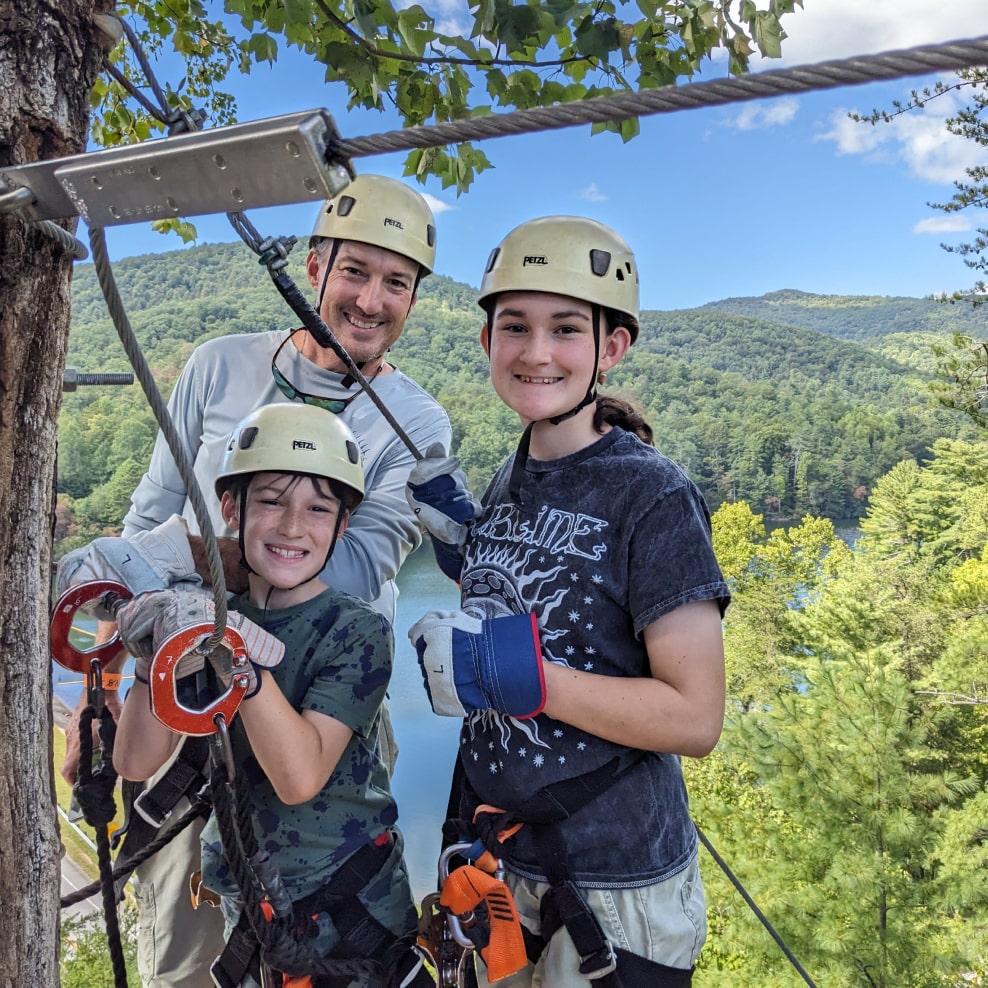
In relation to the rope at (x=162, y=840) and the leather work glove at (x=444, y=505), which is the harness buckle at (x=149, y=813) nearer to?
the rope at (x=162, y=840)

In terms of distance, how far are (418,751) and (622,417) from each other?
45.0m

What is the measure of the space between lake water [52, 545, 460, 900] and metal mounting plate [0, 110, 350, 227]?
3396 cm

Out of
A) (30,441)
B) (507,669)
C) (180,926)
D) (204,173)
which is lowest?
(180,926)

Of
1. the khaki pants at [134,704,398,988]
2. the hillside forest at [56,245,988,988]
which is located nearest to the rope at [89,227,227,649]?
the hillside forest at [56,245,988,988]

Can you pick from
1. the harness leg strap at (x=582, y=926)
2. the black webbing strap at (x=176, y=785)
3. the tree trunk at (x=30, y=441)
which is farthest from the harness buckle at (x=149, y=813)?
the harness leg strap at (x=582, y=926)

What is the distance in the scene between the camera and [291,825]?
2.03 meters

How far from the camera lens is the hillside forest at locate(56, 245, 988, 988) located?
44.8 feet

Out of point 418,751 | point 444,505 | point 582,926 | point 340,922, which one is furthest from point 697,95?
point 418,751

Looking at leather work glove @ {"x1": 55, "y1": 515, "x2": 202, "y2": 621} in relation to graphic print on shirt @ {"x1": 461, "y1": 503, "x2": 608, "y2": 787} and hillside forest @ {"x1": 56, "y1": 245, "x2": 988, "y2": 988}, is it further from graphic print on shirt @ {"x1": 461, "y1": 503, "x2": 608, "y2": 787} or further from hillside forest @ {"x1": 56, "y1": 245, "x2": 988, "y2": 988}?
graphic print on shirt @ {"x1": 461, "y1": 503, "x2": 608, "y2": 787}

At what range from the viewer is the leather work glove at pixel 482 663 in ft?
5.63

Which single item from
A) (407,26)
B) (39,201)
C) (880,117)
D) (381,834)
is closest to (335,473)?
(381,834)

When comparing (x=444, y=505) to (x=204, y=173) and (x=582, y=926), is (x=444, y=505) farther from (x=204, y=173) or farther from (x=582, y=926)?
(x=204, y=173)

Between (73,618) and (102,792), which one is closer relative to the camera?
(73,618)

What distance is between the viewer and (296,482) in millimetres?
2156
